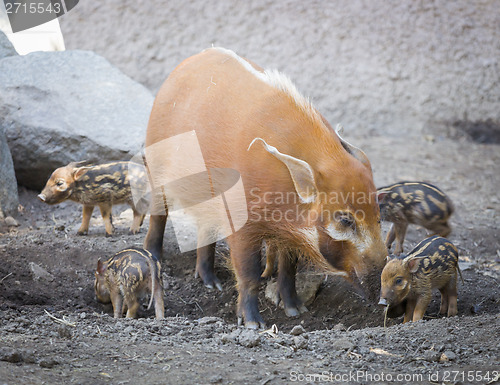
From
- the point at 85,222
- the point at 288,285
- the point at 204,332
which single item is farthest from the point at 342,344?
the point at 85,222

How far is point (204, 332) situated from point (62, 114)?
398 cm

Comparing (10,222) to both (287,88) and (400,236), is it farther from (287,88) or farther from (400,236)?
(400,236)

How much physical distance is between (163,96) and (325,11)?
5.34 m

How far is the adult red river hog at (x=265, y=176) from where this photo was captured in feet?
11.5

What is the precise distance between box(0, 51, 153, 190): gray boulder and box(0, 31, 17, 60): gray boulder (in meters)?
0.22

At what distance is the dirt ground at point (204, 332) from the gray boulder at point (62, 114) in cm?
87

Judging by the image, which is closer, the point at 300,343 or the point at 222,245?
the point at 300,343

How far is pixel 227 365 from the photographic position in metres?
2.87

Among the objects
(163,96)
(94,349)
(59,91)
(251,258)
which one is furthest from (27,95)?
(94,349)

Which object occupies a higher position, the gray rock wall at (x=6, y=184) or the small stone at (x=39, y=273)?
the gray rock wall at (x=6, y=184)

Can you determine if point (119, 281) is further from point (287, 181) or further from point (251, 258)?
point (287, 181)

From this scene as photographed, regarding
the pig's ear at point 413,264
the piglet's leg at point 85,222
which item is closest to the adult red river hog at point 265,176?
the pig's ear at point 413,264

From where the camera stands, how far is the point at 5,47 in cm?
736

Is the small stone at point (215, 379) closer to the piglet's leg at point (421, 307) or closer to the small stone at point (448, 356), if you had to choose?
the small stone at point (448, 356)
